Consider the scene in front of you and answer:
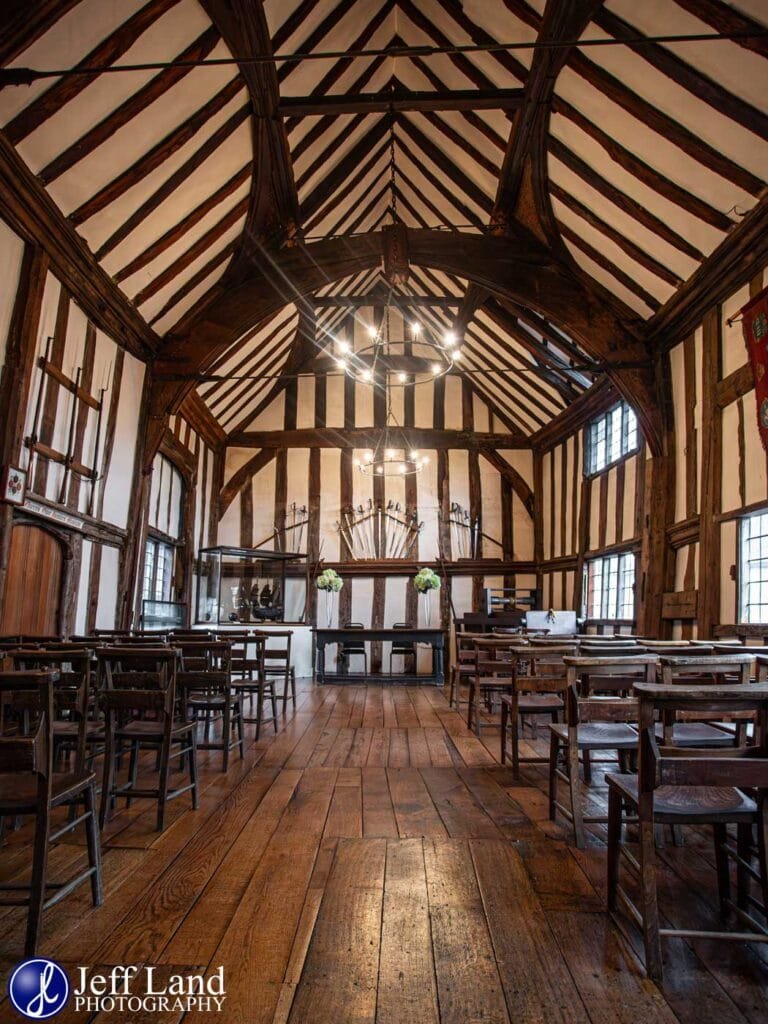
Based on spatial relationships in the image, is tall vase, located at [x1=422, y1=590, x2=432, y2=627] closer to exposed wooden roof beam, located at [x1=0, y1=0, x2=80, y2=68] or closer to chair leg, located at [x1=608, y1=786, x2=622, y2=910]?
exposed wooden roof beam, located at [x1=0, y1=0, x2=80, y2=68]

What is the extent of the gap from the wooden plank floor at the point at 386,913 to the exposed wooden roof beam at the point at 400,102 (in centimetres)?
625

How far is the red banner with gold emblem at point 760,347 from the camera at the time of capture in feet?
17.1

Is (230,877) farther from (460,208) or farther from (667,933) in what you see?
(460,208)

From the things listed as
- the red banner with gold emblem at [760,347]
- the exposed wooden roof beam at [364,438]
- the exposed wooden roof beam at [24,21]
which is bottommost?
the red banner with gold emblem at [760,347]

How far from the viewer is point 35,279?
5641mm

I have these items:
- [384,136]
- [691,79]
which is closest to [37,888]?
[691,79]

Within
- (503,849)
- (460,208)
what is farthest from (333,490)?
(503,849)

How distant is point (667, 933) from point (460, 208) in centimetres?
875

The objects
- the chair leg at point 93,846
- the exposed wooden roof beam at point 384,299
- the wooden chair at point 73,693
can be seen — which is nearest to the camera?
the chair leg at point 93,846

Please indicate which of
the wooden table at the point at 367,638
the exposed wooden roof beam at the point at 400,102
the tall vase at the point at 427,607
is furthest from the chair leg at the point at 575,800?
the tall vase at the point at 427,607

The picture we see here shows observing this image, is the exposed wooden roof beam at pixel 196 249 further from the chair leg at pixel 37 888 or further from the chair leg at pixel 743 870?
the chair leg at pixel 743 870

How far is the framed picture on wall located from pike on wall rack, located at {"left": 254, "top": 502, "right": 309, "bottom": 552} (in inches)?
287

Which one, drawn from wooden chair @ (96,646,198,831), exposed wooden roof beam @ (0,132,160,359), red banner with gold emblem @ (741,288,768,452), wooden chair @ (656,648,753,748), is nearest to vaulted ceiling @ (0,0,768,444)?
exposed wooden roof beam @ (0,132,160,359)

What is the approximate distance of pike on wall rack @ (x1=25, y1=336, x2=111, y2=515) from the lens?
232 inches
